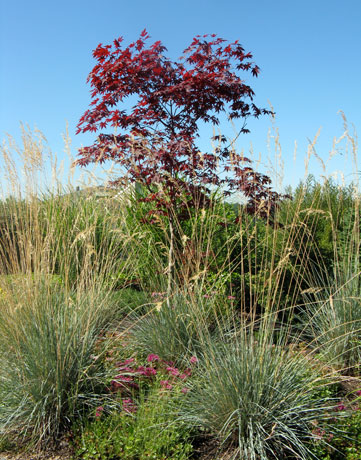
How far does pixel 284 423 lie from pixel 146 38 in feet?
16.5

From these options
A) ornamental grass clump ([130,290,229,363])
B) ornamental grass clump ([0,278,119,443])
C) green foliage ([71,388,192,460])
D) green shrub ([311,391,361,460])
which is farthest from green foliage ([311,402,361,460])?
ornamental grass clump ([0,278,119,443])

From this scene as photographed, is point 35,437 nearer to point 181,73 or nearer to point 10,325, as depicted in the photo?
point 10,325

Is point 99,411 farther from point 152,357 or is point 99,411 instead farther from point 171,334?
point 171,334

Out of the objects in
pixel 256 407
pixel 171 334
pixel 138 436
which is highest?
pixel 171 334

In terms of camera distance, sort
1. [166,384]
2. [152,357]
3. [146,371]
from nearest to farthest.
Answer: [166,384] → [146,371] → [152,357]

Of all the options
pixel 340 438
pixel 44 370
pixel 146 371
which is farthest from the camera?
pixel 146 371

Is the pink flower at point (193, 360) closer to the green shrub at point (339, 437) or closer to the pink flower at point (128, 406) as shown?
the pink flower at point (128, 406)

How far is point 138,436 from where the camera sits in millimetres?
2738

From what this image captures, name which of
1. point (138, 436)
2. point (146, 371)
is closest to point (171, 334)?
point (146, 371)

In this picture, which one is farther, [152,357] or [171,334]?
[171,334]

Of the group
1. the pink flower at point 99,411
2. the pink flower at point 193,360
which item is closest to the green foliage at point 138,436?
the pink flower at point 99,411

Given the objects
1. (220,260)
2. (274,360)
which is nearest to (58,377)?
(274,360)

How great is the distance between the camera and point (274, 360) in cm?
286

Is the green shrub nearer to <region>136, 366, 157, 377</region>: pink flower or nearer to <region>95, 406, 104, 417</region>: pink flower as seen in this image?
<region>136, 366, 157, 377</region>: pink flower
